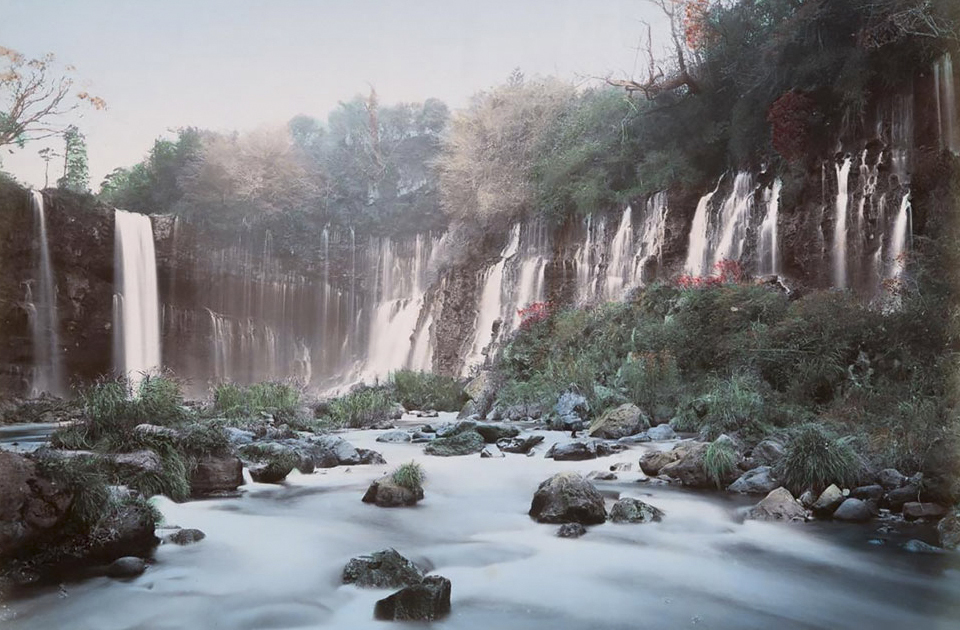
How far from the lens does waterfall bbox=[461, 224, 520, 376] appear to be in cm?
1709

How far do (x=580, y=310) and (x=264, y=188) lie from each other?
793 cm

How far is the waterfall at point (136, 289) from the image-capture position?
1066cm

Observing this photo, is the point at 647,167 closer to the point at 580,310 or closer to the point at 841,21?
the point at 580,310

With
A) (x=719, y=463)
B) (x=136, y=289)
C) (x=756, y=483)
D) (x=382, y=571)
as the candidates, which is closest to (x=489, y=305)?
(x=136, y=289)

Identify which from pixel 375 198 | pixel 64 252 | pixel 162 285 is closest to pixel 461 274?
pixel 375 198

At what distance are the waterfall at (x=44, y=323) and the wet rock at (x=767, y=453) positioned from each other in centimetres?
602

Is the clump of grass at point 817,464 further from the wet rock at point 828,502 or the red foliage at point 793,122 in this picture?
the red foliage at point 793,122

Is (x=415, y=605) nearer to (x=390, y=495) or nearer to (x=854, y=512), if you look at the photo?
(x=390, y=495)

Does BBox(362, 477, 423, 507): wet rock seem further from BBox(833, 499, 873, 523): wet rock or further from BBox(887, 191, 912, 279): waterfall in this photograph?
BBox(887, 191, 912, 279): waterfall

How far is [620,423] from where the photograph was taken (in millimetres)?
7500

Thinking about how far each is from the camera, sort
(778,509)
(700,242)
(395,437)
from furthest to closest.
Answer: (700,242), (395,437), (778,509)

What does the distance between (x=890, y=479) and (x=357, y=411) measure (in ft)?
23.5

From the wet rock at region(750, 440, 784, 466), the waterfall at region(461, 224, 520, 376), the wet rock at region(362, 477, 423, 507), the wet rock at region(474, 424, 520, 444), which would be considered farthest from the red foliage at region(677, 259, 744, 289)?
the wet rock at region(362, 477, 423, 507)

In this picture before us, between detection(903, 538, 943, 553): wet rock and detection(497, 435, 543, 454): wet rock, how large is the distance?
3.36 m
